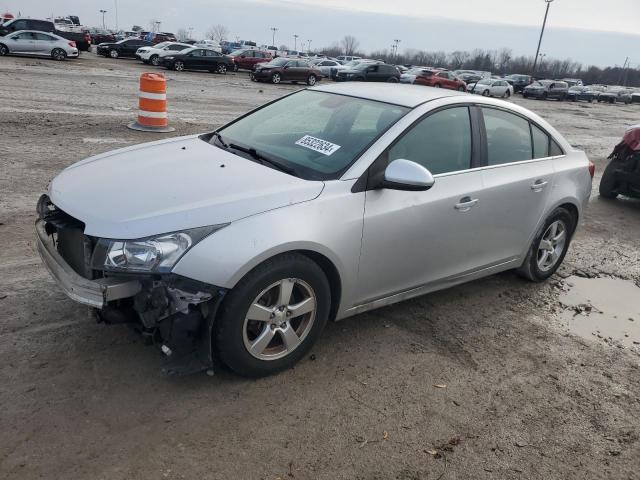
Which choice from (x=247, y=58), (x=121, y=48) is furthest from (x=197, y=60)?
(x=121, y=48)

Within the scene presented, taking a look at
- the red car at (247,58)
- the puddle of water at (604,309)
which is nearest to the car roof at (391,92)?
the puddle of water at (604,309)

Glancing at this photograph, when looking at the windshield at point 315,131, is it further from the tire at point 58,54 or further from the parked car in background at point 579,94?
the parked car in background at point 579,94

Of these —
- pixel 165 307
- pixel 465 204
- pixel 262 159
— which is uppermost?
pixel 262 159

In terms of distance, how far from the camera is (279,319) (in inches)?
127

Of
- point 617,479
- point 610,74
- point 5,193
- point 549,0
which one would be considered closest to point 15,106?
point 5,193

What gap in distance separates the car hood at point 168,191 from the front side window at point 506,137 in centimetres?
177

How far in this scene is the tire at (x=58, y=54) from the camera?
1105 inches

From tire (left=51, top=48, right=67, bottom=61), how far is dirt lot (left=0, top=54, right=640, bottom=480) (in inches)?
1073

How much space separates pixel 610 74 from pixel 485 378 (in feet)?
453

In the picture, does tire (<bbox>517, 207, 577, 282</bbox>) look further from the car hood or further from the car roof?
the car hood

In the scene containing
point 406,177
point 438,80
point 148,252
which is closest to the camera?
point 148,252

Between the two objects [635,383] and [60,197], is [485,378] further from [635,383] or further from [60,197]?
[60,197]

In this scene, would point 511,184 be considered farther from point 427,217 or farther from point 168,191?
point 168,191

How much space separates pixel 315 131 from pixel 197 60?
3012cm
